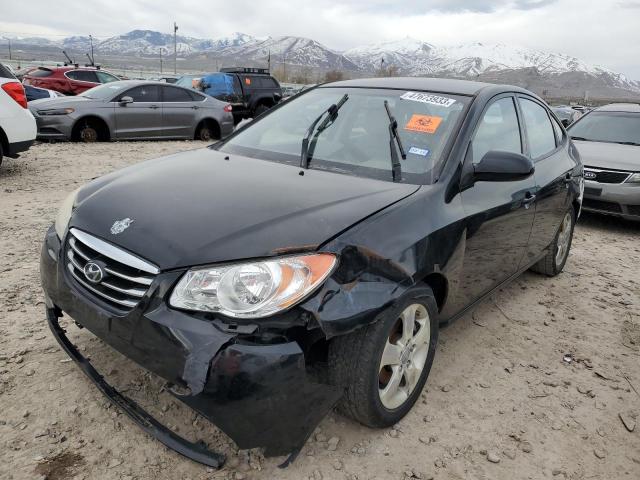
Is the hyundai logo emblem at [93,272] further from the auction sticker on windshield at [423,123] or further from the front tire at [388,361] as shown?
the auction sticker on windshield at [423,123]

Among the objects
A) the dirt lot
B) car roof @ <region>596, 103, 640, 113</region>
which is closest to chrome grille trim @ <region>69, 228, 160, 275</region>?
the dirt lot

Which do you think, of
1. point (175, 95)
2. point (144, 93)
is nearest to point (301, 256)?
point (144, 93)

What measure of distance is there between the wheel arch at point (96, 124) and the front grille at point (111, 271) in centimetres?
846

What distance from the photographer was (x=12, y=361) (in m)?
2.68

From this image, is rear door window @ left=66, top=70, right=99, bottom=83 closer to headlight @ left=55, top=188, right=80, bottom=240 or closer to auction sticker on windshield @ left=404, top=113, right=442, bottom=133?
headlight @ left=55, top=188, right=80, bottom=240

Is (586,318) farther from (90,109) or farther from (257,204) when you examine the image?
(90,109)

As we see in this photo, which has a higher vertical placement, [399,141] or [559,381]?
[399,141]

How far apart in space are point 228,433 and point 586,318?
3091 millimetres

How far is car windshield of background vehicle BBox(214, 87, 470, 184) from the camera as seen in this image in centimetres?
271

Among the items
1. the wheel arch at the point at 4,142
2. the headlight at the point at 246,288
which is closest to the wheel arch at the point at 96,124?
the wheel arch at the point at 4,142

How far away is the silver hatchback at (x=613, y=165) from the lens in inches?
248

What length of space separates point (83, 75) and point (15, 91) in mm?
9594

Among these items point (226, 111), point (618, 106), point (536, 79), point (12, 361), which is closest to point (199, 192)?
point (12, 361)

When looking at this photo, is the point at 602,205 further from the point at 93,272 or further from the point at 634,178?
the point at 93,272
